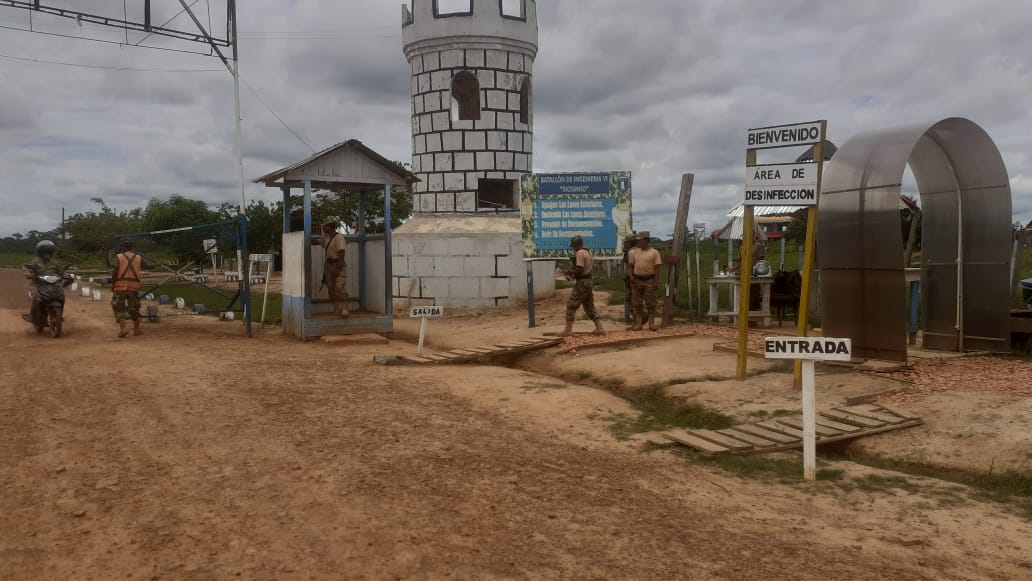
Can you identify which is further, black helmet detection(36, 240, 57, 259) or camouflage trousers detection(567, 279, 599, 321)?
black helmet detection(36, 240, 57, 259)

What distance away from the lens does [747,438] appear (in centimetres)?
668

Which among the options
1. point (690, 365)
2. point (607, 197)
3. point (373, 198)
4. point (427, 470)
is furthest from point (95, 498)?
point (373, 198)

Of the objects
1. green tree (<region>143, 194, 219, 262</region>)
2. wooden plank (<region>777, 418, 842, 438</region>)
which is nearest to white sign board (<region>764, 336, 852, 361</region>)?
wooden plank (<region>777, 418, 842, 438</region>)

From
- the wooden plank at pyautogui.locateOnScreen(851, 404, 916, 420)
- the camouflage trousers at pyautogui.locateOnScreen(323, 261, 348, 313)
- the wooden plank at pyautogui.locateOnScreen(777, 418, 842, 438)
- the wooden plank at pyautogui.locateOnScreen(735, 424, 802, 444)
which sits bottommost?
the wooden plank at pyautogui.locateOnScreen(735, 424, 802, 444)

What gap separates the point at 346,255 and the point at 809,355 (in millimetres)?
11629

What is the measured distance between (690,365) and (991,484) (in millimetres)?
4494

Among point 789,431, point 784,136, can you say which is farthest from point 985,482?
point 784,136

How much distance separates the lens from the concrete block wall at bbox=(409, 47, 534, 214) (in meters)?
19.0

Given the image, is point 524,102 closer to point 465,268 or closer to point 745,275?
point 465,268

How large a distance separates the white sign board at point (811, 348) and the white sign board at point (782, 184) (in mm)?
2584

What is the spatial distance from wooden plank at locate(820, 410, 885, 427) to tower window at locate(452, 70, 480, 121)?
13.8 metres

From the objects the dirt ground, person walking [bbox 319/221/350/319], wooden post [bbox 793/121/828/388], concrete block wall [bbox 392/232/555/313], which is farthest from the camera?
concrete block wall [bbox 392/232/555/313]

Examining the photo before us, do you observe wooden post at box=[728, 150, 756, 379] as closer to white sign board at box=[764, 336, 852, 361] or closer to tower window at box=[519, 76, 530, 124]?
white sign board at box=[764, 336, 852, 361]

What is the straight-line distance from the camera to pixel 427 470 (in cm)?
567
